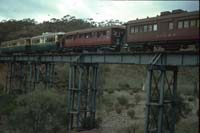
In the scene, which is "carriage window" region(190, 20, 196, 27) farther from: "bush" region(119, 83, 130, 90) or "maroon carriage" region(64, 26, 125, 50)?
"bush" region(119, 83, 130, 90)

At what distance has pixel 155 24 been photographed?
16.4 meters

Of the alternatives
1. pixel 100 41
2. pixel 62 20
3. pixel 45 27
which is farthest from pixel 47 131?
pixel 62 20

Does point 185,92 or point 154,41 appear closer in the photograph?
point 154,41

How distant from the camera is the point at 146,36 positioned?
55.6ft

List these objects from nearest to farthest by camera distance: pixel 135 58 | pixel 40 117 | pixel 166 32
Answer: pixel 166 32 < pixel 135 58 < pixel 40 117

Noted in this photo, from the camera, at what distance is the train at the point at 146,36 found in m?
14.4

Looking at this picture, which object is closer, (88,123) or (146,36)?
(146,36)

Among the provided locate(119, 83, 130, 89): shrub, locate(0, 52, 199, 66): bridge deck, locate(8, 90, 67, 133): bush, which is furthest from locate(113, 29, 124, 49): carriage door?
locate(119, 83, 130, 89): shrub

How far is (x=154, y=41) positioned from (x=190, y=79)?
3507 centimetres

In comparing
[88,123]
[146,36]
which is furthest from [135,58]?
[88,123]

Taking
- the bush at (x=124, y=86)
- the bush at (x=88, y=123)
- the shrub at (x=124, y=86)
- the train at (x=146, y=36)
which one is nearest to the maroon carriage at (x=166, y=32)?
the train at (x=146, y=36)

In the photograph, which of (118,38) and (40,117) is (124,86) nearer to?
(118,38)

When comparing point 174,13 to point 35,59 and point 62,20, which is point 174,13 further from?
point 62,20

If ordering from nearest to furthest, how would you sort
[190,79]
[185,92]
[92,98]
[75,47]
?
[92,98] → [75,47] → [185,92] → [190,79]
